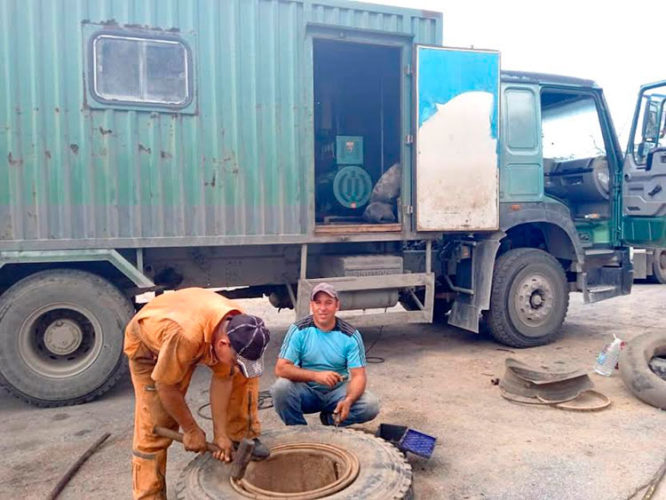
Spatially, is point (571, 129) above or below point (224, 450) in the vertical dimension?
above

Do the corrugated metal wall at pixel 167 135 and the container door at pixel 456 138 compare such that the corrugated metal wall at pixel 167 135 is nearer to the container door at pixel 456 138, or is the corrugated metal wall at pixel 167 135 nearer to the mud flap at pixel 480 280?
the container door at pixel 456 138

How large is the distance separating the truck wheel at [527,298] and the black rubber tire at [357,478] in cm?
346

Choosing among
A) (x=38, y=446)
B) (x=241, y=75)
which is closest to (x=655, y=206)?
(x=241, y=75)

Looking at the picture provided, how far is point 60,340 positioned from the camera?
4.54 m

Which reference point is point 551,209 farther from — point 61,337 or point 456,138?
point 61,337

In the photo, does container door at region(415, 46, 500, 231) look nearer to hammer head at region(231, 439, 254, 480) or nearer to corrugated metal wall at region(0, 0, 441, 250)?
corrugated metal wall at region(0, 0, 441, 250)

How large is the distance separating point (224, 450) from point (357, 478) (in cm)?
62

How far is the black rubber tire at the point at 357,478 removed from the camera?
2.49 meters

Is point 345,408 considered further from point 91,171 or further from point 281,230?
point 91,171

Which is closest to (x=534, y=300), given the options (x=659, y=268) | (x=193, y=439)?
(x=193, y=439)

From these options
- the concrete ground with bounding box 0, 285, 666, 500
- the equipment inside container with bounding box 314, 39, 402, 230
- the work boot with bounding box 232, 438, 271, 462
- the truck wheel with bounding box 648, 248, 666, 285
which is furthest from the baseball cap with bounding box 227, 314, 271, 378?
the truck wheel with bounding box 648, 248, 666, 285

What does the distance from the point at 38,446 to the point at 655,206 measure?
614cm

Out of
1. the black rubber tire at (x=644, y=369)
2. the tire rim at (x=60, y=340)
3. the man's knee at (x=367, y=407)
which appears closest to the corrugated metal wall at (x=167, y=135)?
the tire rim at (x=60, y=340)

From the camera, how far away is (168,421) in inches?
112
